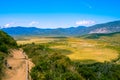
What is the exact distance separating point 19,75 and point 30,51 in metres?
17.4

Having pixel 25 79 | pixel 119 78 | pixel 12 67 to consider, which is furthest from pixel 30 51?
pixel 119 78

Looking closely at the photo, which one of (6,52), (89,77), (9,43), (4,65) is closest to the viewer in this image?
(4,65)

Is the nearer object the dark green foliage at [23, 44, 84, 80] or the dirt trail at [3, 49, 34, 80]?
the dark green foliage at [23, 44, 84, 80]

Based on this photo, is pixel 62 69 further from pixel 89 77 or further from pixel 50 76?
pixel 89 77

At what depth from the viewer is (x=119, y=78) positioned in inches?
2559

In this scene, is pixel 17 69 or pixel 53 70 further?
pixel 17 69

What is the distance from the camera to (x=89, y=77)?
4834cm

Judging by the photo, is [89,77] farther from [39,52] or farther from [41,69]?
[41,69]

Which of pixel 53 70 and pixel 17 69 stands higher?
pixel 17 69

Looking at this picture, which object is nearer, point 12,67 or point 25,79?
point 25,79

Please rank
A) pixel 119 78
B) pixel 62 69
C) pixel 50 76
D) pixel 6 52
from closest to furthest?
1. pixel 50 76
2. pixel 62 69
3. pixel 6 52
4. pixel 119 78

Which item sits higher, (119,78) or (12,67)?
(12,67)

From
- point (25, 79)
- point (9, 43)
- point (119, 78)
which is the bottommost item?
point (119, 78)

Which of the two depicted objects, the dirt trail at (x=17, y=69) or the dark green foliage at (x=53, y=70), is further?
the dirt trail at (x=17, y=69)
